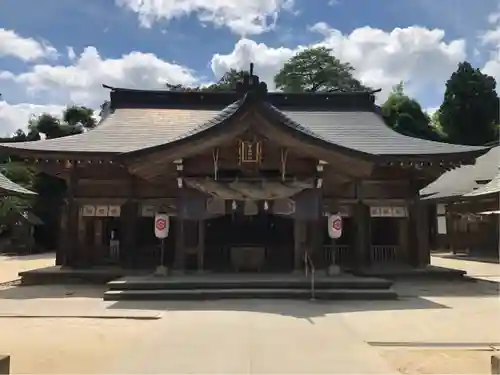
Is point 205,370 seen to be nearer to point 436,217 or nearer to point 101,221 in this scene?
point 101,221

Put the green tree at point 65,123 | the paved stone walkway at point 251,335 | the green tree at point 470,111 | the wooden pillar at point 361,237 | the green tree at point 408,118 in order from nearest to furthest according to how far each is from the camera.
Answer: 1. the paved stone walkway at point 251,335
2. the wooden pillar at point 361,237
3. the green tree at point 65,123
4. the green tree at point 408,118
5. the green tree at point 470,111

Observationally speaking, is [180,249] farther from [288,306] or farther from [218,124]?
[288,306]

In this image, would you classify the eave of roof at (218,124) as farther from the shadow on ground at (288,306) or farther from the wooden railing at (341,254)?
the shadow on ground at (288,306)

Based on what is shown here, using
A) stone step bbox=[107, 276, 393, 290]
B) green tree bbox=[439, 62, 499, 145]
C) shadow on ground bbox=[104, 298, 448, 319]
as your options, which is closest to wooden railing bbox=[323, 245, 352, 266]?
stone step bbox=[107, 276, 393, 290]

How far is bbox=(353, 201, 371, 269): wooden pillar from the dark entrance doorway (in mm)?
1931

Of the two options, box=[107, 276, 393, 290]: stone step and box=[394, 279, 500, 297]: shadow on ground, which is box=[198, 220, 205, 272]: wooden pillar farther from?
box=[394, 279, 500, 297]: shadow on ground

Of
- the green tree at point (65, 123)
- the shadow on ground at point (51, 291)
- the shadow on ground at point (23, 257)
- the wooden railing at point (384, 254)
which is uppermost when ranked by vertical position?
the green tree at point (65, 123)

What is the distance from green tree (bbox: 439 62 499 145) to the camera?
4478 cm

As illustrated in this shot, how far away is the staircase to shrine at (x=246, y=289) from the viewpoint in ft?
35.3

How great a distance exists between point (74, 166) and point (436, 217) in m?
22.5

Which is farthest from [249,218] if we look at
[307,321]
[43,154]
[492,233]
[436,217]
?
[436,217]

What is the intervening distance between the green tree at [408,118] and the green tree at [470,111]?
1.70m

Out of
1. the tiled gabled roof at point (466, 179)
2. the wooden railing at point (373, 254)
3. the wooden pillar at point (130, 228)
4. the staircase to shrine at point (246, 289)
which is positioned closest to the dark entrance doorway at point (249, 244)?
the wooden railing at point (373, 254)

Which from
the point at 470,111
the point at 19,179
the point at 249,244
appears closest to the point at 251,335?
the point at 249,244
